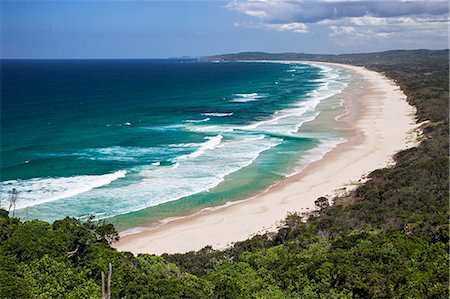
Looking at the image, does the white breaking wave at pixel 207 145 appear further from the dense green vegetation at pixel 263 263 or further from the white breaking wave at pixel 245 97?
the white breaking wave at pixel 245 97

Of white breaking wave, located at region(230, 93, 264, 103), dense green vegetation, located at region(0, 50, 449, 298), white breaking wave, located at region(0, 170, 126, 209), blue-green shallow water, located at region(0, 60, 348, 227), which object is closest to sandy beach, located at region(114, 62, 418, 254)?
blue-green shallow water, located at region(0, 60, 348, 227)

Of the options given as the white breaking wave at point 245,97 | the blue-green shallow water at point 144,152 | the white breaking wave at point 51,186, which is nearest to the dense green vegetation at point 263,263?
the blue-green shallow water at point 144,152

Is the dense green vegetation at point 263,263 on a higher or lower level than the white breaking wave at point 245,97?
lower

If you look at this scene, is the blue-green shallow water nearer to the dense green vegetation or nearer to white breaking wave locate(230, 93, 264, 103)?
white breaking wave locate(230, 93, 264, 103)

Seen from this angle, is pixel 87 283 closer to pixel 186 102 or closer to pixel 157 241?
pixel 157 241

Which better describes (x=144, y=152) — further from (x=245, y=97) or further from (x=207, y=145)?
(x=245, y=97)

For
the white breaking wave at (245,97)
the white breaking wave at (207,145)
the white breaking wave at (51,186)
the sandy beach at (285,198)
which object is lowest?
the sandy beach at (285,198)

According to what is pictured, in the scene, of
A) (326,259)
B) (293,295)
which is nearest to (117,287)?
(293,295)
